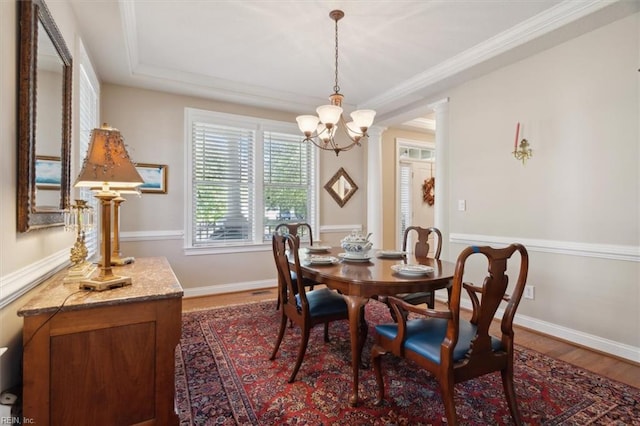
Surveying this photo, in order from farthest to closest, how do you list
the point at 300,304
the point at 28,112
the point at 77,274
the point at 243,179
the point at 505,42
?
1. the point at 243,179
2. the point at 505,42
3. the point at 300,304
4. the point at 77,274
5. the point at 28,112

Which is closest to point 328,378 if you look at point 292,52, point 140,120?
point 292,52

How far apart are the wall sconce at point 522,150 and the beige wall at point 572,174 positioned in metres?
0.05

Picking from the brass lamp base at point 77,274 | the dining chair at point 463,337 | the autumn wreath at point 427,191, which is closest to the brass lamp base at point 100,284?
the brass lamp base at point 77,274

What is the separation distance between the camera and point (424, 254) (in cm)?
279

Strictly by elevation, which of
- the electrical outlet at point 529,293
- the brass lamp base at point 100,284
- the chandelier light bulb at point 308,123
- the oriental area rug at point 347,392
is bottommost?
the oriental area rug at point 347,392

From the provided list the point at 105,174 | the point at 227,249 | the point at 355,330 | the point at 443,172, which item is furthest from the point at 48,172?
the point at 443,172

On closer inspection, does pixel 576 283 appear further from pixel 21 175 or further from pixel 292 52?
pixel 21 175

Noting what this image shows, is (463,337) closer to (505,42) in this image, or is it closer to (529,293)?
(529,293)

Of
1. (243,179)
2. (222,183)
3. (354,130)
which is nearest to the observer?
(354,130)

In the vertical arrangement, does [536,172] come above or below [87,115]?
below

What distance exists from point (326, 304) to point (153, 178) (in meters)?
2.84

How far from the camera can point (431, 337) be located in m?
1.59

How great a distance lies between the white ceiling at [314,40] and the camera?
7.86ft

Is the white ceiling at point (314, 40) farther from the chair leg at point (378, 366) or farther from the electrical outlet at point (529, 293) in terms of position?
the chair leg at point (378, 366)
